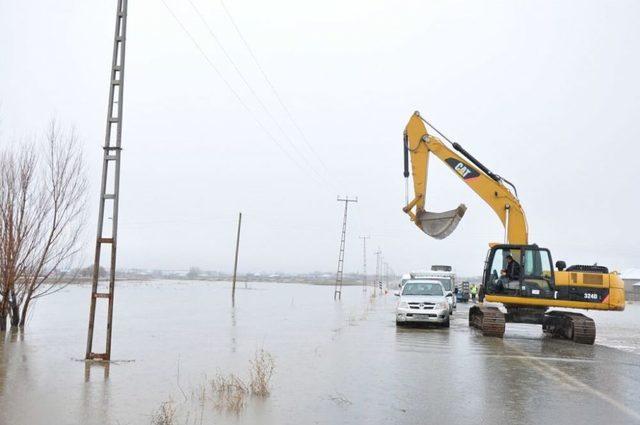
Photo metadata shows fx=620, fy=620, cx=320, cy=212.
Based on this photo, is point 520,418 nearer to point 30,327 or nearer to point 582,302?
point 582,302

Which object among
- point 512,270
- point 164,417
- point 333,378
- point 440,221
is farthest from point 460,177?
point 164,417

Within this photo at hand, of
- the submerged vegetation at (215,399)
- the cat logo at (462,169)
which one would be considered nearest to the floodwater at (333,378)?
the submerged vegetation at (215,399)

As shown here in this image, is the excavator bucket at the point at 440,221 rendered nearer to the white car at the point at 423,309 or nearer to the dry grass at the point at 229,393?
the white car at the point at 423,309

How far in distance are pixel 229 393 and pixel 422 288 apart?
610 inches

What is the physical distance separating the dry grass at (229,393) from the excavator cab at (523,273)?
11.7 meters

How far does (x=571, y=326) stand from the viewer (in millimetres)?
19312

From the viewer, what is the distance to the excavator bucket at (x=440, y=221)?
1939 centimetres

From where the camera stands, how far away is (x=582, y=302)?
63.0ft

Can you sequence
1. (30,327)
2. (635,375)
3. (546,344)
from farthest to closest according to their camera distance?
(30,327) → (546,344) → (635,375)

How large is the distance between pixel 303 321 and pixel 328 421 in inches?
693

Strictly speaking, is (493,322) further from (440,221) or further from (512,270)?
(440,221)

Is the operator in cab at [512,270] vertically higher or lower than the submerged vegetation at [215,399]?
higher

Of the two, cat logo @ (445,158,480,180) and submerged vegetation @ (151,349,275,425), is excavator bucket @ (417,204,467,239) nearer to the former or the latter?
cat logo @ (445,158,480,180)

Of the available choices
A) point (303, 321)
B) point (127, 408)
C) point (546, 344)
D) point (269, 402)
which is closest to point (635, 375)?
point (546, 344)
